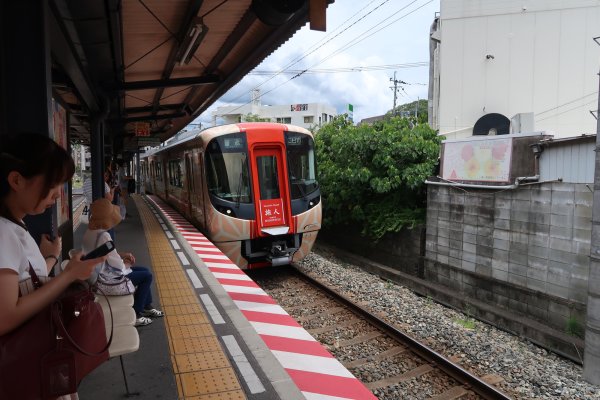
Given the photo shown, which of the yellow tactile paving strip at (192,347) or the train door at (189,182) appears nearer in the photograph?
the yellow tactile paving strip at (192,347)

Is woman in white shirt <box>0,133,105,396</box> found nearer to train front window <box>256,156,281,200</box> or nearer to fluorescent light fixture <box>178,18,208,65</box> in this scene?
fluorescent light fixture <box>178,18,208,65</box>

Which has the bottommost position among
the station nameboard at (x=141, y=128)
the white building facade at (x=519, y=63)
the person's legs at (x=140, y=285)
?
the person's legs at (x=140, y=285)

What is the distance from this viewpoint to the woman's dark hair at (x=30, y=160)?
1.70 m

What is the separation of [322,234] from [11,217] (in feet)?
49.6

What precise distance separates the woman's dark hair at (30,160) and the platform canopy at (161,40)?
197cm

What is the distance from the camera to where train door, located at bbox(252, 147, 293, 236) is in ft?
29.3

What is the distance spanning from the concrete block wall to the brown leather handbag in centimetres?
788

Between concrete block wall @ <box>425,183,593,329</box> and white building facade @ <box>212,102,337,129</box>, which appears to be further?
white building facade @ <box>212,102,337,129</box>

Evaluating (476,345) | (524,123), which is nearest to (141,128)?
(476,345)

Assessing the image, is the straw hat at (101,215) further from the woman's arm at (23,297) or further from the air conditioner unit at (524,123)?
the air conditioner unit at (524,123)

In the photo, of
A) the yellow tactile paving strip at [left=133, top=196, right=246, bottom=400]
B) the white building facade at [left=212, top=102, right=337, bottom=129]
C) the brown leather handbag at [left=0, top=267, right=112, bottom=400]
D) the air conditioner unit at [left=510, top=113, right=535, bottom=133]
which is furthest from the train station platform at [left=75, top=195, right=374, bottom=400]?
the white building facade at [left=212, top=102, right=337, bottom=129]

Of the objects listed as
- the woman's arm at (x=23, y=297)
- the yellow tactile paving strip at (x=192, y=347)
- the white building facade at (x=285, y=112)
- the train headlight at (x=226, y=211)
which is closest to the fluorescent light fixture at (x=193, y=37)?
the yellow tactile paving strip at (x=192, y=347)

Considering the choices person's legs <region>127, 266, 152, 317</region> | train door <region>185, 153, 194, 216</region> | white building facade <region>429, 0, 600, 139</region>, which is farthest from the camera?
white building facade <region>429, 0, 600, 139</region>

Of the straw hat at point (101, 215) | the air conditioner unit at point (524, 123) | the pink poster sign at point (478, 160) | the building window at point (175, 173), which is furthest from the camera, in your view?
the air conditioner unit at point (524, 123)
